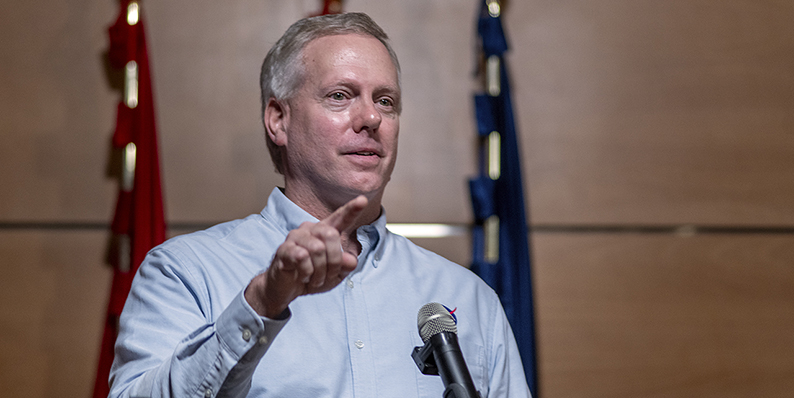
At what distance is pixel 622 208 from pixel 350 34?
1021mm

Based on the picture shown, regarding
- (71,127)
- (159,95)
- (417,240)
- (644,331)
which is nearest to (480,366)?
(417,240)

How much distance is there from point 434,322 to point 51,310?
1.38m

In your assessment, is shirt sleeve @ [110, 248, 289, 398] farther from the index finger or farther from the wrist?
the index finger

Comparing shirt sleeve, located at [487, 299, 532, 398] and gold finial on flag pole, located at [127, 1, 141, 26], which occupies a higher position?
gold finial on flag pole, located at [127, 1, 141, 26]

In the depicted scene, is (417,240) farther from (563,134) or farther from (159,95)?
(159,95)

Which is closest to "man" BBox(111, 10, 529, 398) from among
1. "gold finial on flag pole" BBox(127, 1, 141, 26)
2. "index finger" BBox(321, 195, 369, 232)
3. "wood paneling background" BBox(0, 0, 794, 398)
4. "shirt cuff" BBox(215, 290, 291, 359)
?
"shirt cuff" BBox(215, 290, 291, 359)

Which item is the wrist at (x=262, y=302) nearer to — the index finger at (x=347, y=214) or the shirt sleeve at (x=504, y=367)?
the index finger at (x=347, y=214)

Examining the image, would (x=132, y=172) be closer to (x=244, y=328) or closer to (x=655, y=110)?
(x=244, y=328)

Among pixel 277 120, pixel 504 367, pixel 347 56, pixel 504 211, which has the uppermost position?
pixel 347 56

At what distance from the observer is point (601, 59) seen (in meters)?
1.87

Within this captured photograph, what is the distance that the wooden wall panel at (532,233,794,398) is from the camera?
1781 mm

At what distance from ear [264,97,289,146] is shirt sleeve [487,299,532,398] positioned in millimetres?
649

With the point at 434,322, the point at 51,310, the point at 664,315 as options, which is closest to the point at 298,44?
the point at 434,322

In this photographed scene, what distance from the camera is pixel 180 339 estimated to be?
3.26 feet
